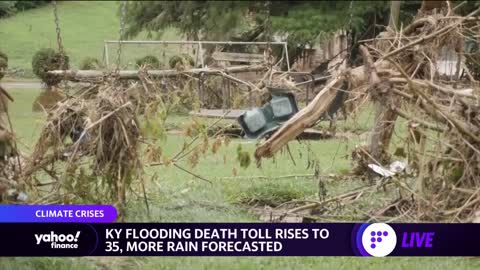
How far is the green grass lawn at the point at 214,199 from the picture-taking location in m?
4.45

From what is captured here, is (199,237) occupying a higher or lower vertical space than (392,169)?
higher

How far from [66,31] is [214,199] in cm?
264

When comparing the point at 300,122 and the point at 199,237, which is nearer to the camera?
the point at 199,237

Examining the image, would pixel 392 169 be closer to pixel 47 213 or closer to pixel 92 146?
pixel 92 146

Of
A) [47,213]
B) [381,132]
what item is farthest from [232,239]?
[381,132]

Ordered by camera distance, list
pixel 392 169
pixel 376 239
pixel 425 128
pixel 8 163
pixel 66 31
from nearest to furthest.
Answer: pixel 376 239 → pixel 8 163 → pixel 425 128 → pixel 392 169 → pixel 66 31

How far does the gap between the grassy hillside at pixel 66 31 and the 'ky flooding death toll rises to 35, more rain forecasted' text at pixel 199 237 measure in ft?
8.01

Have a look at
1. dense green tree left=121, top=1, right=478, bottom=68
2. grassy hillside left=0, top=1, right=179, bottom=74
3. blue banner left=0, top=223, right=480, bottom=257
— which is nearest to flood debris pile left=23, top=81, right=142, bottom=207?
blue banner left=0, top=223, right=480, bottom=257

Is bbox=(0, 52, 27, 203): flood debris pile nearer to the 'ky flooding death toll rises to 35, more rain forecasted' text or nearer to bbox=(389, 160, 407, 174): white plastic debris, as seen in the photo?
the 'ky flooding death toll rises to 35, more rain forecasted' text

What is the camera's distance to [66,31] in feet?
24.5

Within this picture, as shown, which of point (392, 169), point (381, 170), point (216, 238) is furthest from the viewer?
point (381, 170)

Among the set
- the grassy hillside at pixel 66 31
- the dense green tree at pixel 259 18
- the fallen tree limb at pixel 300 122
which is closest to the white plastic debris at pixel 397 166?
the fallen tree limb at pixel 300 122

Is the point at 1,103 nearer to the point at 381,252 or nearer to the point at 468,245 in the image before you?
the point at 381,252

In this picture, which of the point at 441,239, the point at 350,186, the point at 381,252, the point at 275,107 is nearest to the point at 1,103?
the point at 275,107
